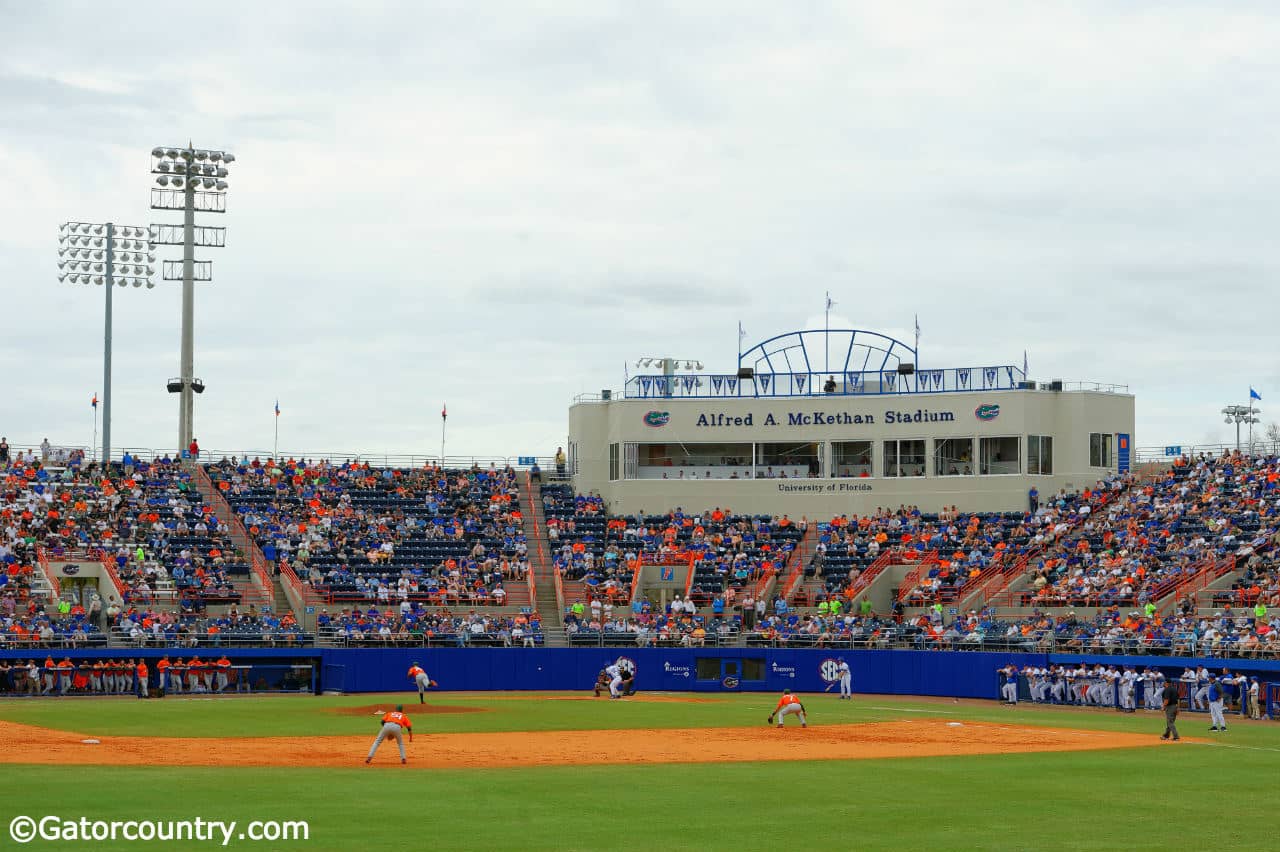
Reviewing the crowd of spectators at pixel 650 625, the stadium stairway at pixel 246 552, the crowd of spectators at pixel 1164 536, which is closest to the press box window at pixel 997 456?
the crowd of spectators at pixel 1164 536

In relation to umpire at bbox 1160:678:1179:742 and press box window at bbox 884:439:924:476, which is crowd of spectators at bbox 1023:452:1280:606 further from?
umpire at bbox 1160:678:1179:742

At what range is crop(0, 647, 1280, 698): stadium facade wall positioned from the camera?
201 feet

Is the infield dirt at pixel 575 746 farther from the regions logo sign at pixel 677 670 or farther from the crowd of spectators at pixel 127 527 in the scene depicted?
the regions logo sign at pixel 677 670

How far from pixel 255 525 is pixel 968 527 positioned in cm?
3235

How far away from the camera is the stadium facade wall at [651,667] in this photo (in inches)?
2418

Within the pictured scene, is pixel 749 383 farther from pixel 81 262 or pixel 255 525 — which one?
pixel 81 262

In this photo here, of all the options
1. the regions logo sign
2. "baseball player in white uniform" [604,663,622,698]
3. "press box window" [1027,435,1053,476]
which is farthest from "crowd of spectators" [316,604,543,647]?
"press box window" [1027,435,1053,476]

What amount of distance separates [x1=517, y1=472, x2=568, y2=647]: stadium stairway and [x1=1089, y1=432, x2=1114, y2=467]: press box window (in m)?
27.1

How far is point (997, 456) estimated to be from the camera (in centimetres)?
7938

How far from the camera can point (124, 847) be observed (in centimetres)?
2144

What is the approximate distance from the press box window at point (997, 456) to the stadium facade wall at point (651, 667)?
1812 cm

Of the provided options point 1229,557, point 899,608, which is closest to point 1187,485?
point 1229,557

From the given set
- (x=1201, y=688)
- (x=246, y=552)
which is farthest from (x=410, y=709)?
(x=1201, y=688)

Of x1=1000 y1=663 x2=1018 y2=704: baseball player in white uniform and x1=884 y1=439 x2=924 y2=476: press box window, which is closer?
x1=1000 y1=663 x2=1018 y2=704: baseball player in white uniform
